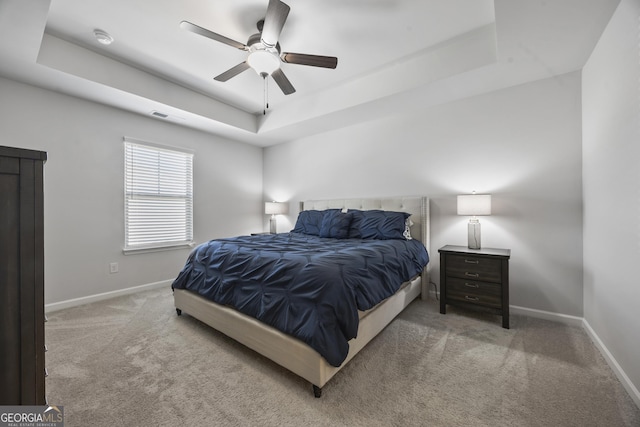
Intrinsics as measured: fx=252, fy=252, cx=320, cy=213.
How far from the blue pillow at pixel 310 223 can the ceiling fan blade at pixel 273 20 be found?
2228mm

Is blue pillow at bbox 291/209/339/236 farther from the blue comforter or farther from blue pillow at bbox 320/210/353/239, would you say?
the blue comforter

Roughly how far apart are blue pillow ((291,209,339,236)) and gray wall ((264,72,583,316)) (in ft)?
2.97

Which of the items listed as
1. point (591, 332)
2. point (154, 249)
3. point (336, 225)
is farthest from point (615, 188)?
point (154, 249)

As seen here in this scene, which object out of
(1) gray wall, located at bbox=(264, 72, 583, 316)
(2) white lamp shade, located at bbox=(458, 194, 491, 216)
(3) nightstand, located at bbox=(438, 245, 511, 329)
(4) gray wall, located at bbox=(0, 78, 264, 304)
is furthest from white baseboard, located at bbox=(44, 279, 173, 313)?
(2) white lamp shade, located at bbox=(458, 194, 491, 216)

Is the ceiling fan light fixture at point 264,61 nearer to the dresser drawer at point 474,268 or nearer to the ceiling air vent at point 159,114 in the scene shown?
the ceiling air vent at point 159,114

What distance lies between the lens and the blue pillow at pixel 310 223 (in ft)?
12.1

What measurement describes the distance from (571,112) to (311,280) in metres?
2.99

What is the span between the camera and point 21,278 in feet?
2.71

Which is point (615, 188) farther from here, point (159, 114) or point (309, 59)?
point (159, 114)

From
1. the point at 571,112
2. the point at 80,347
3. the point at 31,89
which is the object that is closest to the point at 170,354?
the point at 80,347

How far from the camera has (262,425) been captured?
1318 mm

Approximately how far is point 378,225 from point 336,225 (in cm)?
54

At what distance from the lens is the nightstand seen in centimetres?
238

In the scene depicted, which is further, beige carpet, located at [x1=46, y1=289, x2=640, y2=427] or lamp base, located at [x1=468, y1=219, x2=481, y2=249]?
lamp base, located at [x1=468, y1=219, x2=481, y2=249]
